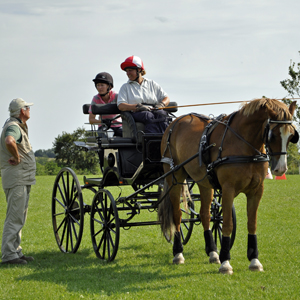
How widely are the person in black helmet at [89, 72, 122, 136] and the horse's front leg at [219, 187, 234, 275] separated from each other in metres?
2.96

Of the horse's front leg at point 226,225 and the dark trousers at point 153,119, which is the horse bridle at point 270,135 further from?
the dark trousers at point 153,119

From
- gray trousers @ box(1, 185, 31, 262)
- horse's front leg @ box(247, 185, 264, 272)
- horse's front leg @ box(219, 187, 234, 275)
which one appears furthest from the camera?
gray trousers @ box(1, 185, 31, 262)

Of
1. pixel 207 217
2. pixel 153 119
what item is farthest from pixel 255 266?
pixel 153 119

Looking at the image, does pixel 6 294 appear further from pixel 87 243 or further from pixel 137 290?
pixel 87 243

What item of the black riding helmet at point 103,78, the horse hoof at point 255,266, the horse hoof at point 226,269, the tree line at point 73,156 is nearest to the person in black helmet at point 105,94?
the black riding helmet at point 103,78

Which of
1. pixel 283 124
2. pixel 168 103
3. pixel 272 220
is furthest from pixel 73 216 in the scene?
pixel 272 220

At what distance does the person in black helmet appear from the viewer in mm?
7398

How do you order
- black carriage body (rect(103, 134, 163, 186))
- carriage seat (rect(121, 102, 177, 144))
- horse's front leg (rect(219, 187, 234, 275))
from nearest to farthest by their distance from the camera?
1. horse's front leg (rect(219, 187, 234, 275))
2. black carriage body (rect(103, 134, 163, 186))
3. carriage seat (rect(121, 102, 177, 144))

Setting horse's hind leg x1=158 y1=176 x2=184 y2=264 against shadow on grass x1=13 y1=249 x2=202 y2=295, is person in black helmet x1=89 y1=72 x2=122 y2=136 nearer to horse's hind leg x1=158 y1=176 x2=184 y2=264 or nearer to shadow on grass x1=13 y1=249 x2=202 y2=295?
horse's hind leg x1=158 y1=176 x2=184 y2=264

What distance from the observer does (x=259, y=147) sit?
4793 mm

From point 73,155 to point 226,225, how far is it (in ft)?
172

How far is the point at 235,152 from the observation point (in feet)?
15.9

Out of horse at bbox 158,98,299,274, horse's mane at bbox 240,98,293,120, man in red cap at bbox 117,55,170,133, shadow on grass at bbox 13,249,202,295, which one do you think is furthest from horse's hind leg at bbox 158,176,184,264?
horse's mane at bbox 240,98,293,120

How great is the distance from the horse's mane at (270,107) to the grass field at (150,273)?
1843mm
